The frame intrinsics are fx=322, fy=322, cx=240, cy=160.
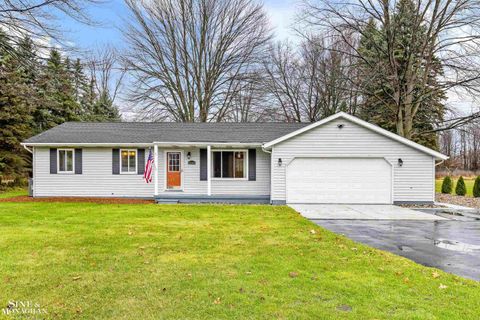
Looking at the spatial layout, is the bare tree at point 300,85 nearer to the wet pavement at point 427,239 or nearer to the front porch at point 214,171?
the front porch at point 214,171

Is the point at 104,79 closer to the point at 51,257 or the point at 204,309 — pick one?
the point at 51,257

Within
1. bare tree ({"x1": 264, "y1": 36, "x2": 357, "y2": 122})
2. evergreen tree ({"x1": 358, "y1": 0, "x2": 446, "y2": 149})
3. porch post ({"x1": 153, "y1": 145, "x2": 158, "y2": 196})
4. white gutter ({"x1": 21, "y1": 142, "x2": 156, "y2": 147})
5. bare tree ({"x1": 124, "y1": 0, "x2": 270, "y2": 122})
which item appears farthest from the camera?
bare tree ({"x1": 264, "y1": 36, "x2": 357, "y2": 122})

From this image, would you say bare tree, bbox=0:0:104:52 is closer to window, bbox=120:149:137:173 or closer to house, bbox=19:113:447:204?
house, bbox=19:113:447:204

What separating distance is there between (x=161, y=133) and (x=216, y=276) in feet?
40.2

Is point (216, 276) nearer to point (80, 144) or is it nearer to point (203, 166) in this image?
point (203, 166)

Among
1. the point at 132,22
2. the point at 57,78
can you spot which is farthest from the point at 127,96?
the point at 57,78

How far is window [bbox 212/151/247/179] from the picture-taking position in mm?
14750

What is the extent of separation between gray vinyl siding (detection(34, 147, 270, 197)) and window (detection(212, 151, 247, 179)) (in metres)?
0.33

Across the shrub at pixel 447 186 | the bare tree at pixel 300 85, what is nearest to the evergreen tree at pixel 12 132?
the bare tree at pixel 300 85

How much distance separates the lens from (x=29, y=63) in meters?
7.42

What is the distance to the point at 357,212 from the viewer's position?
36.9ft

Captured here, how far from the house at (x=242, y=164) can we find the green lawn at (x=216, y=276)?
587 cm

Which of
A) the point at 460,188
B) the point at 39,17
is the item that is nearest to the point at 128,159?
the point at 39,17

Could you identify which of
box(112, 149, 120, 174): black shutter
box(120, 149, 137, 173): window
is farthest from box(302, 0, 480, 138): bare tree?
box(112, 149, 120, 174): black shutter
